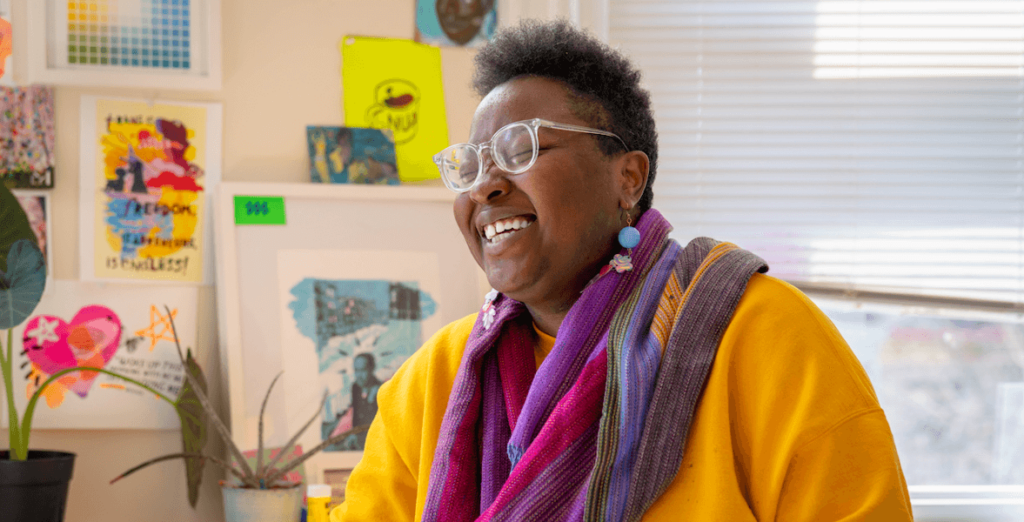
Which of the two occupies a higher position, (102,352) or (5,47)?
(5,47)

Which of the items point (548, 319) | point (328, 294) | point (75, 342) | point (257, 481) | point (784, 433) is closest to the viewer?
point (784, 433)

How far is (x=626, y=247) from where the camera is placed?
1077 millimetres

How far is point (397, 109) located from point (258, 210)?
37cm

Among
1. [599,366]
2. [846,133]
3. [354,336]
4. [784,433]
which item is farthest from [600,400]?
[846,133]

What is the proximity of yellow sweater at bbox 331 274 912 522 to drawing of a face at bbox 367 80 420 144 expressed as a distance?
3.27ft

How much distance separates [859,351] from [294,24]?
1455 millimetres

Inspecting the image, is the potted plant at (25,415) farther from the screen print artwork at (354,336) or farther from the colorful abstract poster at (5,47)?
the screen print artwork at (354,336)

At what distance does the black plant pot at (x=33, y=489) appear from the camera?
Answer: 4.41 ft

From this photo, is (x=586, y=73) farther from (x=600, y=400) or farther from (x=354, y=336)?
(x=354, y=336)

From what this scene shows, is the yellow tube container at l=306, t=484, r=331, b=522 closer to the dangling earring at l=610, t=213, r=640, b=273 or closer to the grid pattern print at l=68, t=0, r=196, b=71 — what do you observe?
the dangling earring at l=610, t=213, r=640, b=273

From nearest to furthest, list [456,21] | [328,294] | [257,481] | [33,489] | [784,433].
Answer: [784,433] < [33,489] < [257,481] < [328,294] < [456,21]

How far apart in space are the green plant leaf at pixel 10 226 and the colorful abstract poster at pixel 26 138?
0.20 m

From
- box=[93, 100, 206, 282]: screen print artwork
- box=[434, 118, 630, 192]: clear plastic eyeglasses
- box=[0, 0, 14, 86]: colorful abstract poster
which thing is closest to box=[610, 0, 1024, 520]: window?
box=[434, 118, 630, 192]: clear plastic eyeglasses

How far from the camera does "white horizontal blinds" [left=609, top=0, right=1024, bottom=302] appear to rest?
1.86 m
